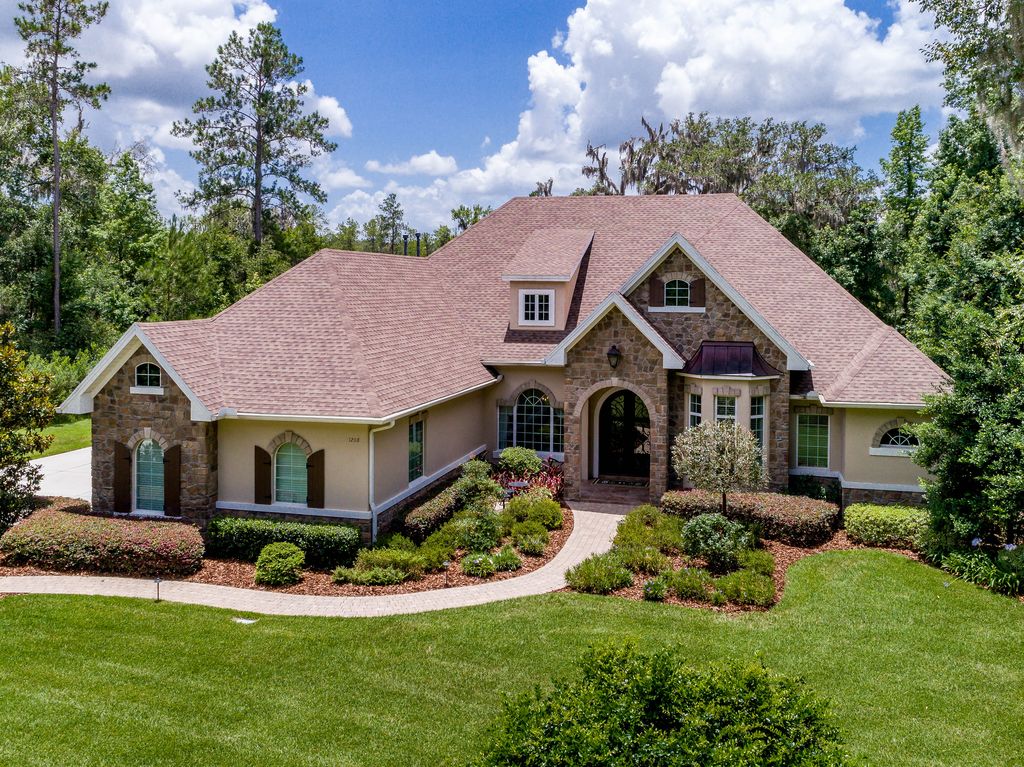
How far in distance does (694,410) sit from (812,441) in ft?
10.9

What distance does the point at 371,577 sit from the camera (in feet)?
50.5

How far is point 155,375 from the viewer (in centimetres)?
1728

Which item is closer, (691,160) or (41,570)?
(41,570)

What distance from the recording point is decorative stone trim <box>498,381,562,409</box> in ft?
78.8

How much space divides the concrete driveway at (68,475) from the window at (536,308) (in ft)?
44.4

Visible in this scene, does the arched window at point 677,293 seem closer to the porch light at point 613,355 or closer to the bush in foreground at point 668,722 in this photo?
the porch light at point 613,355

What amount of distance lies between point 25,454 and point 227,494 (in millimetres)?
4780

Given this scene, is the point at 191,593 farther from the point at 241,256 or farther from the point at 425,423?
the point at 241,256

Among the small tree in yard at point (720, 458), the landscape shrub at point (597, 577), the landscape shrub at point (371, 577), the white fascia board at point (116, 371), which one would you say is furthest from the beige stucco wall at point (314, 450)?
the small tree in yard at point (720, 458)

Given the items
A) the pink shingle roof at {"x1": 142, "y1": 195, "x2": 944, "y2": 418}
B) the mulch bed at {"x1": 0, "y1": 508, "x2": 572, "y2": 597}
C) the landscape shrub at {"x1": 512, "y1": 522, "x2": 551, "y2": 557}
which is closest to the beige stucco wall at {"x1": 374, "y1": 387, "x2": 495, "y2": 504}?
the pink shingle roof at {"x1": 142, "y1": 195, "x2": 944, "y2": 418}

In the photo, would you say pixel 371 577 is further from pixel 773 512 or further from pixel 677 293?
pixel 677 293

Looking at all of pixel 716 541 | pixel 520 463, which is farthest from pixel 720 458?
pixel 520 463

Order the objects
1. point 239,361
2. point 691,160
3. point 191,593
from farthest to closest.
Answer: point 691,160, point 239,361, point 191,593

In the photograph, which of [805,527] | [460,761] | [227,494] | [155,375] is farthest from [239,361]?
[805,527]
